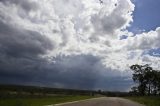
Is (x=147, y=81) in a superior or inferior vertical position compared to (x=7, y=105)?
superior

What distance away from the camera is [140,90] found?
365ft

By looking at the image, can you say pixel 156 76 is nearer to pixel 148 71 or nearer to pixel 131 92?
pixel 148 71

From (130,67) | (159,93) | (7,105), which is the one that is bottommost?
(7,105)

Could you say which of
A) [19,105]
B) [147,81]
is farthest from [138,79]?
[19,105]

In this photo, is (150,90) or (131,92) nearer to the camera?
(150,90)

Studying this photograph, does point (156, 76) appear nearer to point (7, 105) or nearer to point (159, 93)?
point (159, 93)

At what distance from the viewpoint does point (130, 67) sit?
111 meters

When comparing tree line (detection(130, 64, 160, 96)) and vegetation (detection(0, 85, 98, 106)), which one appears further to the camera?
tree line (detection(130, 64, 160, 96))

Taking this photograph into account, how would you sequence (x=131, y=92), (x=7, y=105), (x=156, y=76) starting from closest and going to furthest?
(x=7, y=105) → (x=156, y=76) → (x=131, y=92)

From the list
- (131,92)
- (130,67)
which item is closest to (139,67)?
(130,67)

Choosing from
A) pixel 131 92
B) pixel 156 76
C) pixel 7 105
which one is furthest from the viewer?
pixel 131 92

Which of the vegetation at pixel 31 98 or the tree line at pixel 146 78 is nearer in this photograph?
the vegetation at pixel 31 98

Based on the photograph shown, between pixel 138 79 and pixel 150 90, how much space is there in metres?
5.74

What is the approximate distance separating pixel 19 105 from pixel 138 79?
274 ft
